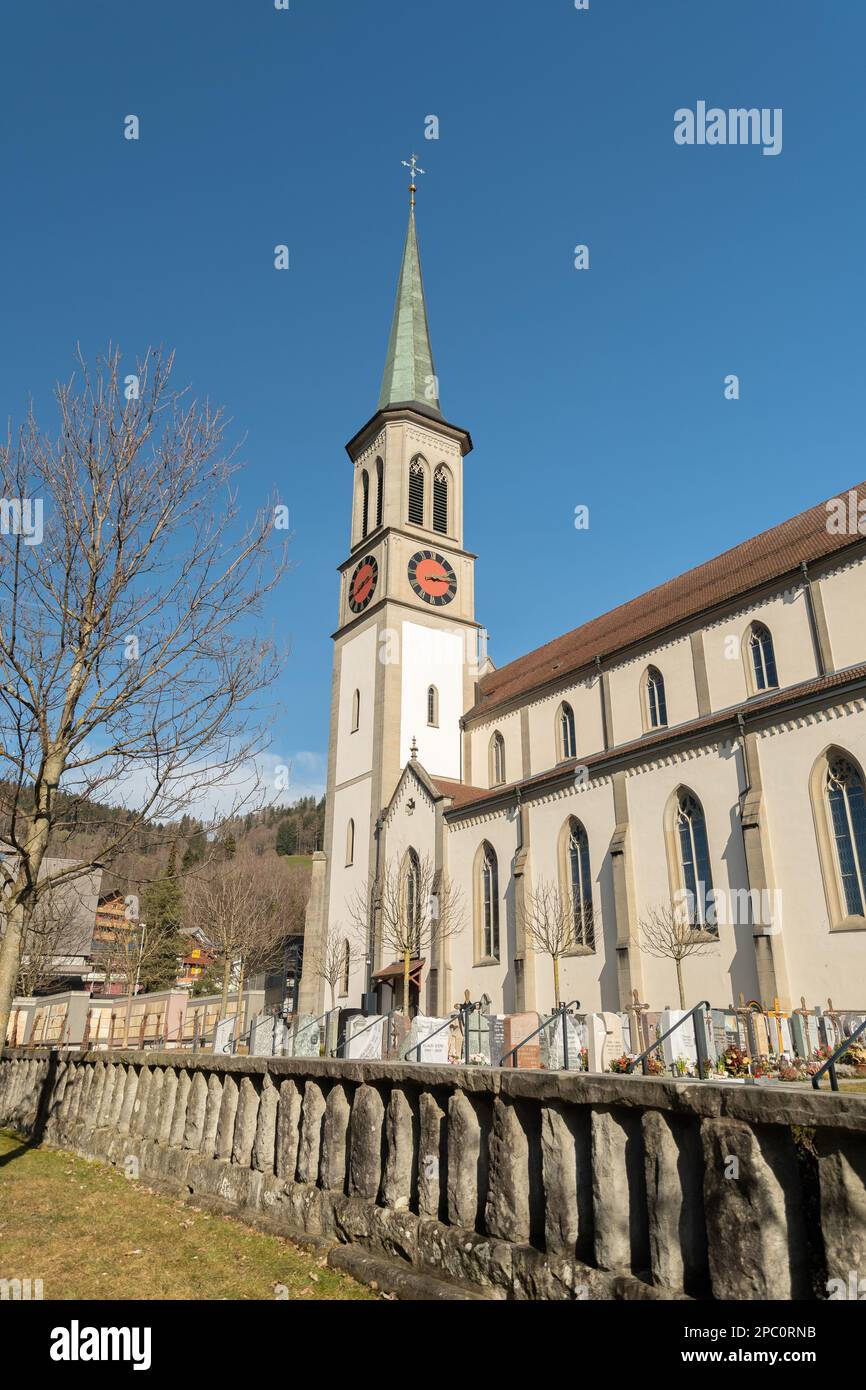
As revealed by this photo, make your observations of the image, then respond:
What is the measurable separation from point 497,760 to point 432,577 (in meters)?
9.50

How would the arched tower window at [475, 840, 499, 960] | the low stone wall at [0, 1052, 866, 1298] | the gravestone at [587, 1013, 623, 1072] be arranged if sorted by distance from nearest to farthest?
the low stone wall at [0, 1052, 866, 1298], the gravestone at [587, 1013, 623, 1072], the arched tower window at [475, 840, 499, 960]

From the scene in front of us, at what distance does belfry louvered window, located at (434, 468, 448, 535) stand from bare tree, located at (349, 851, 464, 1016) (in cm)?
1672

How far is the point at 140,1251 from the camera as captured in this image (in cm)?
715

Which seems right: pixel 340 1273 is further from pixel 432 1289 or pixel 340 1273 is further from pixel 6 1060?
pixel 6 1060

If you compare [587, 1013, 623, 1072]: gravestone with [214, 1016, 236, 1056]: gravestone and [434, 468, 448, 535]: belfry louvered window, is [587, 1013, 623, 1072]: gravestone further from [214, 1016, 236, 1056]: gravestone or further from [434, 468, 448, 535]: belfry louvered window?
[434, 468, 448, 535]: belfry louvered window

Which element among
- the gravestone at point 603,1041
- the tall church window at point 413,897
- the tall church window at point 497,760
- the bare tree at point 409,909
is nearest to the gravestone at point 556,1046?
the gravestone at point 603,1041

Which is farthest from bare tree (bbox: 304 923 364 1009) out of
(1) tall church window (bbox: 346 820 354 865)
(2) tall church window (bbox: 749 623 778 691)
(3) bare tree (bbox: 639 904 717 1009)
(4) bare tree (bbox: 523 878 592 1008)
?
(2) tall church window (bbox: 749 623 778 691)

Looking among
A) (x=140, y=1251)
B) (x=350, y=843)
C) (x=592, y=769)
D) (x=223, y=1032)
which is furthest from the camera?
(x=350, y=843)

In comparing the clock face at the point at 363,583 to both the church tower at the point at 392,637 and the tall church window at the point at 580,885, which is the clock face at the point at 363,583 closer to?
the church tower at the point at 392,637

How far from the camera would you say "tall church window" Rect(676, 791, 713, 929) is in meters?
20.4

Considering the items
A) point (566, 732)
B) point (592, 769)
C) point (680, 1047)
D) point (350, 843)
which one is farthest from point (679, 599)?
point (680, 1047)

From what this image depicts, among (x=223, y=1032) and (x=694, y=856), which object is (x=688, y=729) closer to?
(x=694, y=856)
